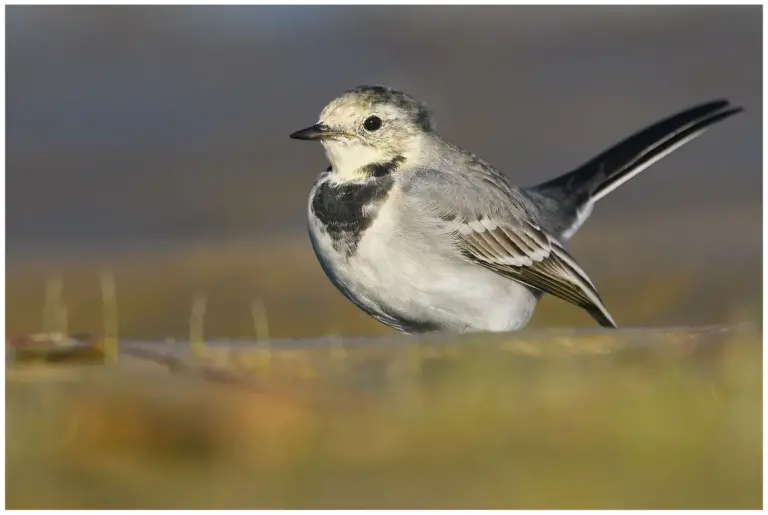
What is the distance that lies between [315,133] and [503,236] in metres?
1.48

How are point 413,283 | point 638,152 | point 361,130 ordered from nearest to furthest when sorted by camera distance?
point 413,283 → point 361,130 → point 638,152

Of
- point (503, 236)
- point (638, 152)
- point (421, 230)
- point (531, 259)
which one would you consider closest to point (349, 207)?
point (421, 230)

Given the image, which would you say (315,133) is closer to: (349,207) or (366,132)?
(366,132)

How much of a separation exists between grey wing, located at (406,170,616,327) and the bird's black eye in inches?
16.5

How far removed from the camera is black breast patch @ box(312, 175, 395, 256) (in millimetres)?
8188

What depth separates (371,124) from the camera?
8602mm

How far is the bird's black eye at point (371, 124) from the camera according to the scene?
338 inches

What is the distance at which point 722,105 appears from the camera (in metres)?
10.1

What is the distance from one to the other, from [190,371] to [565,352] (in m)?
1.99

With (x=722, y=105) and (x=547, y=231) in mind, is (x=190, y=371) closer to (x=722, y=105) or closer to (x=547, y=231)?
(x=547, y=231)

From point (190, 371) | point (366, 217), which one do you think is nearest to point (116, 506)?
point (190, 371)

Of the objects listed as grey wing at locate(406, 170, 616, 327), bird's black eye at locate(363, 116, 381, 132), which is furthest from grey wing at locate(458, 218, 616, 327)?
bird's black eye at locate(363, 116, 381, 132)

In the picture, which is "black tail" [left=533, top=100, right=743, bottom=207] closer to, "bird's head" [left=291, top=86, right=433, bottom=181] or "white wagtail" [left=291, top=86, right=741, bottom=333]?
"white wagtail" [left=291, top=86, right=741, bottom=333]

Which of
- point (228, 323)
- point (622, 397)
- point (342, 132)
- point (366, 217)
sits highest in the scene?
point (342, 132)
